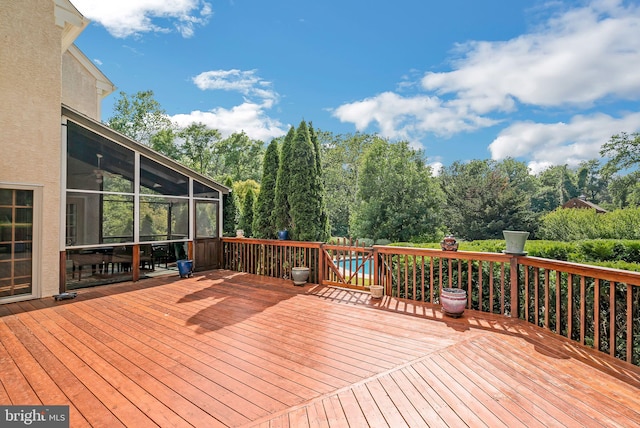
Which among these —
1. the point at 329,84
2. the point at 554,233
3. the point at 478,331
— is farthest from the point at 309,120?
the point at 554,233

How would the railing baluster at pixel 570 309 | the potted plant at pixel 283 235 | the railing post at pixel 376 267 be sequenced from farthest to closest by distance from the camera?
1. the potted plant at pixel 283 235
2. the railing post at pixel 376 267
3. the railing baluster at pixel 570 309

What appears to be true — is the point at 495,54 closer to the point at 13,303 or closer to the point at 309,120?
the point at 309,120

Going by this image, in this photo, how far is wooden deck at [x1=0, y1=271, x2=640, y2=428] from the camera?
6.86 feet

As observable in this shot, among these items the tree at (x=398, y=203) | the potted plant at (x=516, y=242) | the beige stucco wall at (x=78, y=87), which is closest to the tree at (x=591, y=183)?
the tree at (x=398, y=203)

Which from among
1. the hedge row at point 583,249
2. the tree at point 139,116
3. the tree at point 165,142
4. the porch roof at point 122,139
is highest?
the tree at point 139,116

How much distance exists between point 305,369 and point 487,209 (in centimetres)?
1610

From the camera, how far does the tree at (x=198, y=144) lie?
22.2 metres

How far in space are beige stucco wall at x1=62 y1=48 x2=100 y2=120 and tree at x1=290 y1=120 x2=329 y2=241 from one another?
5.86m

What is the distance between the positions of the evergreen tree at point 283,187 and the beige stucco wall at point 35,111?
4.32 meters

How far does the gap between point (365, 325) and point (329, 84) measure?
14955 millimetres

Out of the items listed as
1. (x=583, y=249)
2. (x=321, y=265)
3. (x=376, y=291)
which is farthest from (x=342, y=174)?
(x=376, y=291)

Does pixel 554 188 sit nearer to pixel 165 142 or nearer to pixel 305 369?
pixel 165 142

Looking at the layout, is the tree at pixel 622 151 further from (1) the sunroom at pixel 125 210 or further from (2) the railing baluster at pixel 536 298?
(1) the sunroom at pixel 125 210

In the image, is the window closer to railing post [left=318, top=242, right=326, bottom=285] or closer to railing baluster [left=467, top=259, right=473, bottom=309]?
railing post [left=318, top=242, right=326, bottom=285]
